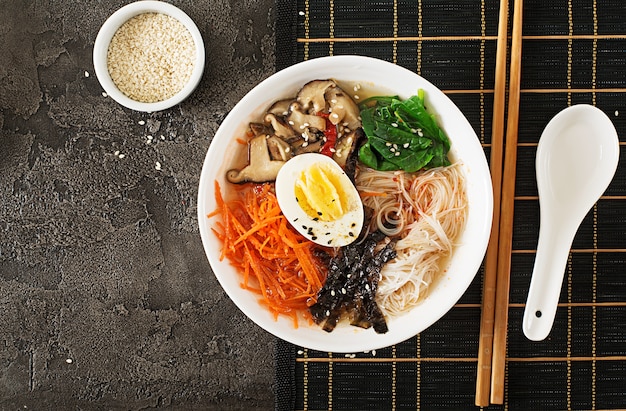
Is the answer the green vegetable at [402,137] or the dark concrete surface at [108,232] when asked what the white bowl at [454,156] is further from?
the dark concrete surface at [108,232]

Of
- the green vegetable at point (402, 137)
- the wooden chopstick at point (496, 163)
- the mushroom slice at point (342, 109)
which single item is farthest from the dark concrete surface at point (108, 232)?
the wooden chopstick at point (496, 163)

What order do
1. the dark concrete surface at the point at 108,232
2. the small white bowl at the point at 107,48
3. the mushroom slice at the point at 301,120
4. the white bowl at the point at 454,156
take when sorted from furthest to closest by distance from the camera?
the dark concrete surface at the point at 108,232, the small white bowl at the point at 107,48, the mushroom slice at the point at 301,120, the white bowl at the point at 454,156

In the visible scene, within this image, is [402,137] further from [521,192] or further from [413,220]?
[521,192]

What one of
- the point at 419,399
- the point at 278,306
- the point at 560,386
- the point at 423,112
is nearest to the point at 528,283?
the point at 560,386

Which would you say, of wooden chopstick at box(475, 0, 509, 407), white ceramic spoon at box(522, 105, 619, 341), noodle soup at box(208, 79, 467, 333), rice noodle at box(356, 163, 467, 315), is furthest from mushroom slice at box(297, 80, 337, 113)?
white ceramic spoon at box(522, 105, 619, 341)

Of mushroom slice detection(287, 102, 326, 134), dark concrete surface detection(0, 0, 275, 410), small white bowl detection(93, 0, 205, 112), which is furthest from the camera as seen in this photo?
dark concrete surface detection(0, 0, 275, 410)

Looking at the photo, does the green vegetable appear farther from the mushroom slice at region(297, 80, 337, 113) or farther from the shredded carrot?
the shredded carrot

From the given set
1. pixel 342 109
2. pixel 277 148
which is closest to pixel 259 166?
pixel 277 148
